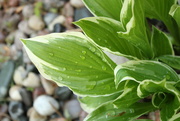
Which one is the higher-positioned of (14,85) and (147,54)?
(147,54)

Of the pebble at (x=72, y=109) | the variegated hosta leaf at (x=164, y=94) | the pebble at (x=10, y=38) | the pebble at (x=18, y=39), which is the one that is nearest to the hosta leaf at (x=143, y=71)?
the variegated hosta leaf at (x=164, y=94)

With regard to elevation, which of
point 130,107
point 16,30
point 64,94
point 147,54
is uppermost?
point 147,54

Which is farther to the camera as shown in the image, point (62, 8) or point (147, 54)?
point (62, 8)

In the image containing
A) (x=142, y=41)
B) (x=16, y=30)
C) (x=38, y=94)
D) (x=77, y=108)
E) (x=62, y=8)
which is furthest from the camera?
(x=16, y=30)

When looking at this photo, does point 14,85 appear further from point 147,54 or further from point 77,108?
point 147,54

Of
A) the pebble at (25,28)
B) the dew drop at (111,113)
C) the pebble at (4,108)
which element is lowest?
the pebble at (4,108)

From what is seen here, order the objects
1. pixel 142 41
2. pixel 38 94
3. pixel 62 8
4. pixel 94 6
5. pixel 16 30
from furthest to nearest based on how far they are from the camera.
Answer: pixel 16 30 < pixel 62 8 < pixel 38 94 < pixel 94 6 < pixel 142 41

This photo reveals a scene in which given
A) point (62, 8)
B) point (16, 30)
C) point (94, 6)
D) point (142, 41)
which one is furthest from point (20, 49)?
point (142, 41)

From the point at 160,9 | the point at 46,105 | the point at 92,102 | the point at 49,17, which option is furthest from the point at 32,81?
the point at 160,9

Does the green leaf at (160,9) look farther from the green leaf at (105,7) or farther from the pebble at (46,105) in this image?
the pebble at (46,105)
